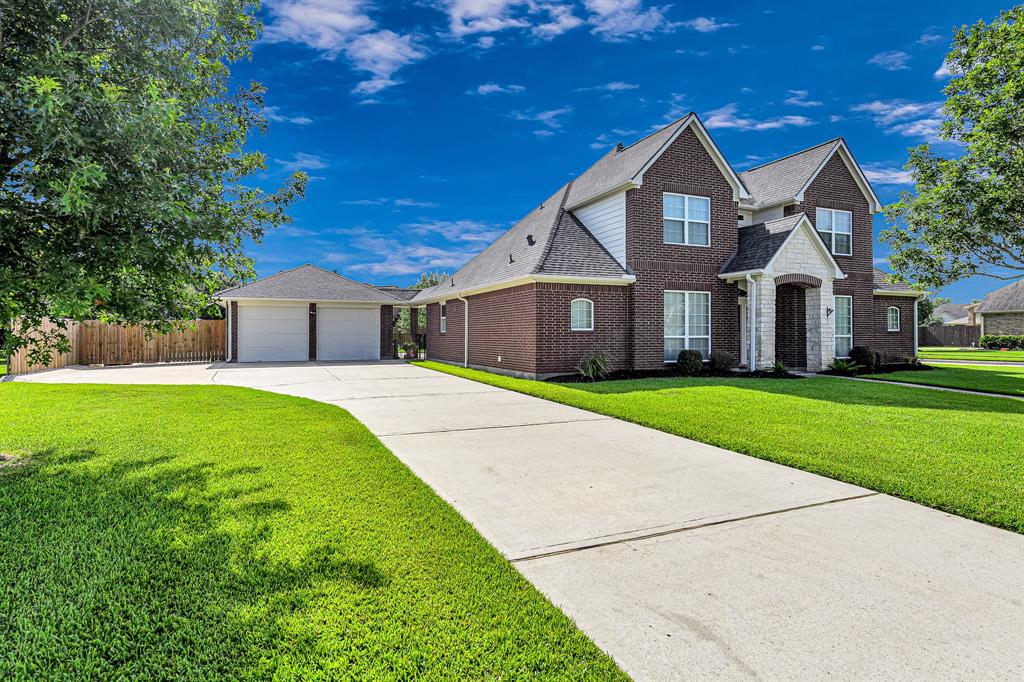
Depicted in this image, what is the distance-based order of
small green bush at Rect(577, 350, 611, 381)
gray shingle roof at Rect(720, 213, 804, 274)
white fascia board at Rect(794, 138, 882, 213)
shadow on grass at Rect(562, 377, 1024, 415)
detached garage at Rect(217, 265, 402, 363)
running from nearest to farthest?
shadow on grass at Rect(562, 377, 1024, 415) < small green bush at Rect(577, 350, 611, 381) < gray shingle roof at Rect(720, 213, 804, 274) < white fascia board at Rect(794, 138, 882, 213) < detached garage at Rect(217, 265, 402, 363)

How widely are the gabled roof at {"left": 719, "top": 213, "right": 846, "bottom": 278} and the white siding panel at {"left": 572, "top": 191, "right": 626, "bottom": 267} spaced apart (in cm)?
337

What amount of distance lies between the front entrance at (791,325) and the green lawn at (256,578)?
14931mm

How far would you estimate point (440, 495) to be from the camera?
14.8 feet

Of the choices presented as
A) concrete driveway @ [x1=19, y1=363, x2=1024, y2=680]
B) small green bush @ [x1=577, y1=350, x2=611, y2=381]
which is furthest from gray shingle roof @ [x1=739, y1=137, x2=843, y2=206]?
concrete driveway @ [x1=19, y1=363, x2=1024, y2=680]

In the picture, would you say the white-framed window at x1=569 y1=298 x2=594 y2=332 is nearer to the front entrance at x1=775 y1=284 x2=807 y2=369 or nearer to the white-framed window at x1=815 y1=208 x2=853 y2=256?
the front entrance at x1=775 y1=284 x2=807 y2=369

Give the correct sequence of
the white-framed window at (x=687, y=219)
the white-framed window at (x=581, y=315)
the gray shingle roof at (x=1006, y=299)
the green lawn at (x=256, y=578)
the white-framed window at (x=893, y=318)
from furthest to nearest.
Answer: the gray shingle roof at (x=1006, y=299) < the white-framed window at (x=893, y=318) < the white-framed window at (x=687, y=219) < the white-framed window at (x=581, y=315) < the green lawn at (x=256, y=578)

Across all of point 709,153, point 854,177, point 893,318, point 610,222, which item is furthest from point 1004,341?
point 610,222

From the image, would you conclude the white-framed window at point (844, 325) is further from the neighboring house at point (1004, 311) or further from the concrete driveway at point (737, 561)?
the neighboring house at point (1004, 311)

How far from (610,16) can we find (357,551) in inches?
571

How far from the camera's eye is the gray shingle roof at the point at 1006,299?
1644 inches

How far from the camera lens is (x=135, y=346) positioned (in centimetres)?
2166

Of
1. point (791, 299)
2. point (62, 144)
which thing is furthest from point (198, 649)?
point (791, 299)

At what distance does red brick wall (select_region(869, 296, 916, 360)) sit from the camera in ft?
60.5

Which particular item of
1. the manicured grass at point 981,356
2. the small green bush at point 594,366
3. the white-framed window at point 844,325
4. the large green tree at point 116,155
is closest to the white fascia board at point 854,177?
the white-framed window at point 844,325
